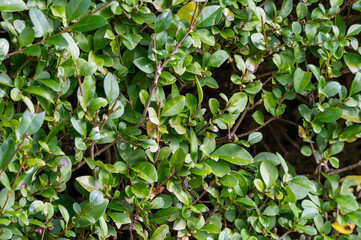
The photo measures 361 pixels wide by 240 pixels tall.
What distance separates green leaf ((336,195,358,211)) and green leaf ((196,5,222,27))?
796 mm

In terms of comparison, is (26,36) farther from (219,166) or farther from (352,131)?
(352,131)

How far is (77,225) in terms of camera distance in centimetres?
116

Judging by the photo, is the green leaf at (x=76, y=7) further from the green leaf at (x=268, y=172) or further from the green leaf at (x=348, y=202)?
the green leaf at (x=348, y=202)

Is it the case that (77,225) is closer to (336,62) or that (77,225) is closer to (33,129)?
(33,129)

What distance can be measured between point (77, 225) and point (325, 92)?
911 mm

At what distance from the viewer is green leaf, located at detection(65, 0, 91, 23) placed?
108 centimetres

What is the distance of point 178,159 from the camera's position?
49.5 inches

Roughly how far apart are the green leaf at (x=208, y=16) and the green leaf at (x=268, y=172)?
19.1 inches

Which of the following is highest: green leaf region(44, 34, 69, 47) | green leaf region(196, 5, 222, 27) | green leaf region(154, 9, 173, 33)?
green leaf region(44, 34, 69, 47)

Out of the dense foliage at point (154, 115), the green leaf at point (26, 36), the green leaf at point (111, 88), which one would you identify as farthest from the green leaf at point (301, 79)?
the green leaf at point (26, 36)

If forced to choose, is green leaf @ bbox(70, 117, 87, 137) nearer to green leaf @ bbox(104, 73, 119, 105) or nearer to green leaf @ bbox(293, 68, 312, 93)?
green leaf @ bbox(104, 73, 119, 105)

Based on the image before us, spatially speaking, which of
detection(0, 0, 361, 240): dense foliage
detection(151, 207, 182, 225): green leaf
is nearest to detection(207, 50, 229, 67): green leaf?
detection(0, 0, 361, 240): dense foliage

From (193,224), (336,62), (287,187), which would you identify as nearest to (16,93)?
(193,224)

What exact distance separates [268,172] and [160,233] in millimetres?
403
